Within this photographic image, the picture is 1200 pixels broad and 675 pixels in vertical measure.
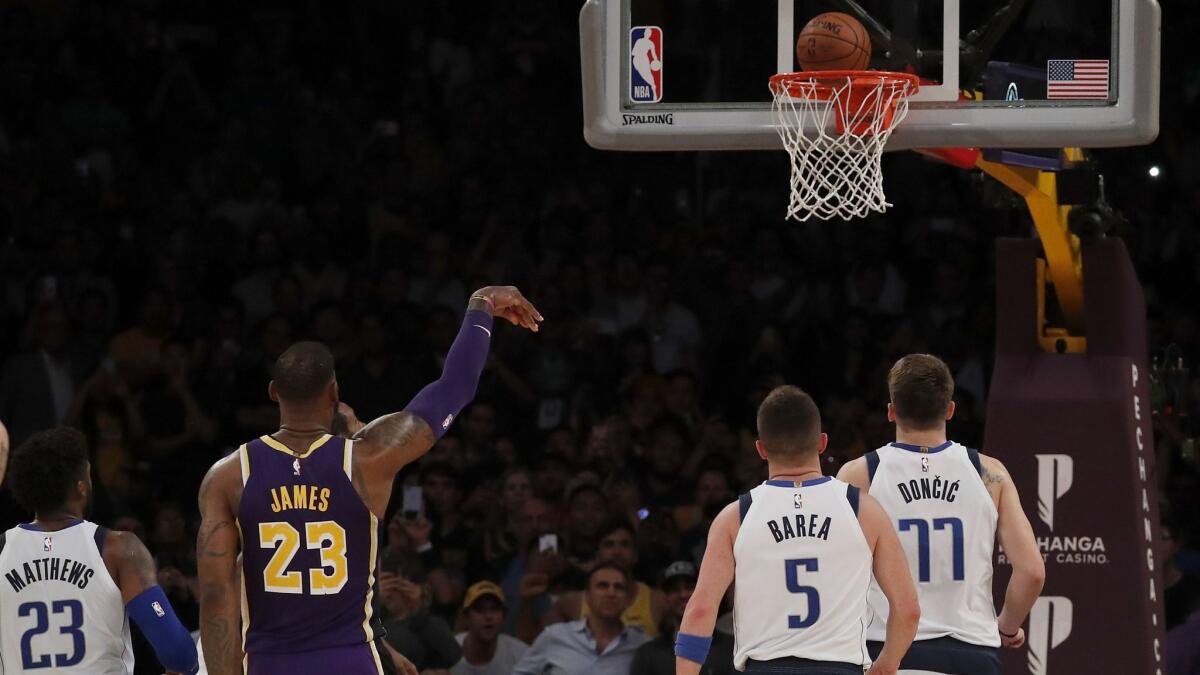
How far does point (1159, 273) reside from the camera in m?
13.1

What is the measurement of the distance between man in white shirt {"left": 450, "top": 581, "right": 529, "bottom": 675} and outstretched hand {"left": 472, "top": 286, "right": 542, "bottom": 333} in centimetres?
373

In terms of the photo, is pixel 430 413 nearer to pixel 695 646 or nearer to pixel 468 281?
→ pixel 695 646

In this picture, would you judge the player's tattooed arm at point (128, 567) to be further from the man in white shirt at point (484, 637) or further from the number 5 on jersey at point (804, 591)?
the man in white shirt at point (484, 637)

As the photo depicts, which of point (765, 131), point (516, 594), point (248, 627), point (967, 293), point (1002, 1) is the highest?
point (1002, 1)

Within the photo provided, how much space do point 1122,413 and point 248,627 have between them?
5.03 m

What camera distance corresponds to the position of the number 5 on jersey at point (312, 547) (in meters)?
5.73

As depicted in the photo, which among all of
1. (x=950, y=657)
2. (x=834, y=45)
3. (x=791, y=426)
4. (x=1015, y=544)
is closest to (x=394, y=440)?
(x=791, y=426)

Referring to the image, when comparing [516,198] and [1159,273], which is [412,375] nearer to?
[516,198]

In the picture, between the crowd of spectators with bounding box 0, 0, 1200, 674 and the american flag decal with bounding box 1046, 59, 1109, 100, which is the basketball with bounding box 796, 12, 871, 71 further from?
the crowd of spectators with bounding box 0, 0, 1200, 674

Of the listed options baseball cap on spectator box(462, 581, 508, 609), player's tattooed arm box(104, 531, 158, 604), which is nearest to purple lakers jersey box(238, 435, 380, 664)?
player's tattooed arm box(104, 531, 158, 604)

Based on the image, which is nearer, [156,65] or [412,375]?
[412,375]

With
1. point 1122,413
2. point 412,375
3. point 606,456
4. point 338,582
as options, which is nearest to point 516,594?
point 606,456

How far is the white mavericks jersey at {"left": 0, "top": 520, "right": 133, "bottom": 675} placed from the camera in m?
6.35

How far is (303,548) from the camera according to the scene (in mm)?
5734
